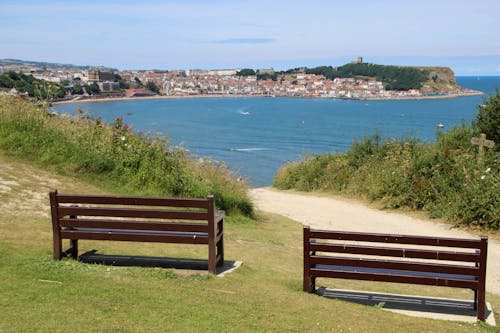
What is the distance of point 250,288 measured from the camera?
689cm

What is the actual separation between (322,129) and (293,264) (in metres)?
81.4

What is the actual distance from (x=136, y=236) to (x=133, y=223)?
0.19 m

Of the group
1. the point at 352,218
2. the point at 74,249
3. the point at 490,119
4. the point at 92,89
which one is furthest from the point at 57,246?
the point at 92,89

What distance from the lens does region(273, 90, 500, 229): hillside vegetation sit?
14.3 metres

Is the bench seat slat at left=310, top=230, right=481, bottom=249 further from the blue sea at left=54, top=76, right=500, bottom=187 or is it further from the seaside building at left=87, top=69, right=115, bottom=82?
the seaside building at left=87, top=69, right=115, bottom=82

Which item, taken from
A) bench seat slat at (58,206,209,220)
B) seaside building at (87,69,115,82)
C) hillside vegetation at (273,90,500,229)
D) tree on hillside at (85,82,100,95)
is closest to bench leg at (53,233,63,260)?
bench seat slat at (58,206,209,220)

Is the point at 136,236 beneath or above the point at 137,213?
beneath

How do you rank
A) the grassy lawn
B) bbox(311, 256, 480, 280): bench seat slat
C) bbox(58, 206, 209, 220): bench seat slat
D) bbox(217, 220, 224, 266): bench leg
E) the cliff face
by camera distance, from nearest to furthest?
the grassy lawn < bbox(311, 256, 480, 280): bench seat slat < bbox(58, 206, 209, 220): bench seat slat < bbox(217, 220, 224, 266): bench leg < the cliff face

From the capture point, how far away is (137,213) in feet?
23.1

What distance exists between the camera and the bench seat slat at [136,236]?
720cm

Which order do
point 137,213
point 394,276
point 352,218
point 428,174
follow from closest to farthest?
point 394,276 → point 137,213 → point 352,218 → point 428,174

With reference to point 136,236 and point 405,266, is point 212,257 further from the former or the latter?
point 405,266

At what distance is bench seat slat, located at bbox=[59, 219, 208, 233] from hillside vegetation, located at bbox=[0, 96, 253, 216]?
578cm

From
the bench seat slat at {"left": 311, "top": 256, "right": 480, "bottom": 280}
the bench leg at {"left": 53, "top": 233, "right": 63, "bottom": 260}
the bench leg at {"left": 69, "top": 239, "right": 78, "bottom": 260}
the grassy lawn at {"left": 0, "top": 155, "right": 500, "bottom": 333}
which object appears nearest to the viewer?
the grassy lawn at {"left": 0, "top": 155, "right": 500, "bottom": 333}
